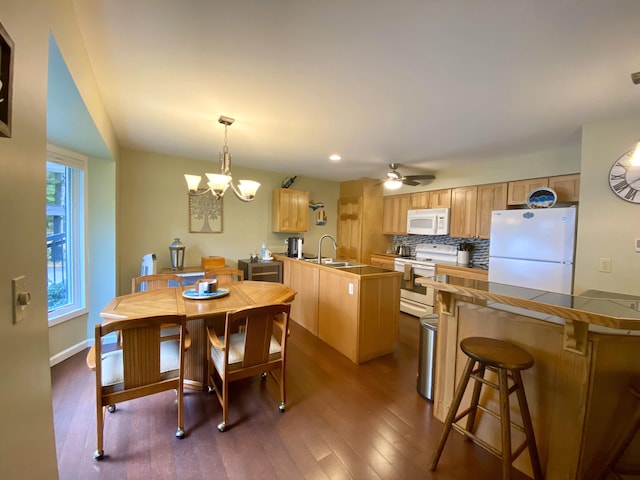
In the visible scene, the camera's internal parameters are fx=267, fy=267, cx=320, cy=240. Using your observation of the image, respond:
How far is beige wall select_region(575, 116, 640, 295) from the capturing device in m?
2.18

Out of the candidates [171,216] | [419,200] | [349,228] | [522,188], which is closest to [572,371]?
[522,188]

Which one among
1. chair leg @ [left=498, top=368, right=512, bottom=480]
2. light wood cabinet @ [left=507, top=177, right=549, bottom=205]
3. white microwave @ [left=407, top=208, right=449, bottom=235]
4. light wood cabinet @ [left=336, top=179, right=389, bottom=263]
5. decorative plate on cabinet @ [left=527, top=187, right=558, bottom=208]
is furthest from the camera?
light wood cabinet @ [left=336, top=179, right=389, bottom=263]

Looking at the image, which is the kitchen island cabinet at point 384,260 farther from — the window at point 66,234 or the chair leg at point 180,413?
the window at point 66,234

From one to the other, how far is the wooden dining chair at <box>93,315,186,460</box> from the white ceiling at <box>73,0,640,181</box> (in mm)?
1563

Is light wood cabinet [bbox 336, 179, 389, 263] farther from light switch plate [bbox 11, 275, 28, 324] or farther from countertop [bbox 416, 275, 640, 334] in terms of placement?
light switch plate [bbox 11, 275, 28, 324]

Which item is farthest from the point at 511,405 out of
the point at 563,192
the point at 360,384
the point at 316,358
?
the point at 563,192

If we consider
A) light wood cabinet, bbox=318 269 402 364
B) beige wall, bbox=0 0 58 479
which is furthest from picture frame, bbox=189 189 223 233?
beige wall, bbox=0 0 58 479

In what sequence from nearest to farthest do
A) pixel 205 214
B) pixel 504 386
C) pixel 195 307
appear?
pixel 504 386 < pixel 195 307 < pixel 205 214

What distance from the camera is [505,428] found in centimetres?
136

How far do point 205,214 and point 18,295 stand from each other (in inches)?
136

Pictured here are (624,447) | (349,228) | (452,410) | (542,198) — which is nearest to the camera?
(624,447)

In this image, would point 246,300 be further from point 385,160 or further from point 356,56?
point 385,160

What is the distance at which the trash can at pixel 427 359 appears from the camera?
2.20 m

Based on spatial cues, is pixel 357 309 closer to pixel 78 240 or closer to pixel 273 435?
Result: pixel 273 435
